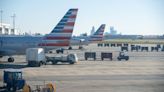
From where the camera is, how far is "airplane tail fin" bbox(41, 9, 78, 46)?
5381 centimetres

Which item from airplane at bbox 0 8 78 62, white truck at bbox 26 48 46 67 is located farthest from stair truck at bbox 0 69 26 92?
airplane at bbox 0 8 78 62

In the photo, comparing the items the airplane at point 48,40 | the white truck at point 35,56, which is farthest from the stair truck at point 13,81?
the airplane at point 48,40

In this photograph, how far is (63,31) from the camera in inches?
2151

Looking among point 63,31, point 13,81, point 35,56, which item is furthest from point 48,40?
point 13,81

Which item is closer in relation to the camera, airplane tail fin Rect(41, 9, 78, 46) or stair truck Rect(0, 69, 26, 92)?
stair truck Rect(0, 69, 26, 92)

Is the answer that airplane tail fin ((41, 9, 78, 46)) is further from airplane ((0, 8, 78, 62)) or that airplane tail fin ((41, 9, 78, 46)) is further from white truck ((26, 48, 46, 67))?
white truck ((26, 48, 46, 67))

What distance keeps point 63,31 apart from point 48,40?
2929 mm

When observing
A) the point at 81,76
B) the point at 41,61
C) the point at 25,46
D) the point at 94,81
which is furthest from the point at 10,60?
the point at 94,81

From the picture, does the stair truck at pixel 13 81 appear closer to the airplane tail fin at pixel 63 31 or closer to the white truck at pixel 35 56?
the white truck at pixel 35 56

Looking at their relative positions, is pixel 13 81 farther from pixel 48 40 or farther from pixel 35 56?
pixel 48 40

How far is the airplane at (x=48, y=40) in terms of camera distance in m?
54.0

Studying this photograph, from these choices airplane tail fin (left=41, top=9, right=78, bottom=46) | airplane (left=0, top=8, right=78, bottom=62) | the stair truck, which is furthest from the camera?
airplane (left=0, top=8, right=78, bottom=62)

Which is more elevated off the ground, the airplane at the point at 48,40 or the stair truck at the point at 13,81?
the airplane at the point at 48,40

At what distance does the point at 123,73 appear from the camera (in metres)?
44.5
